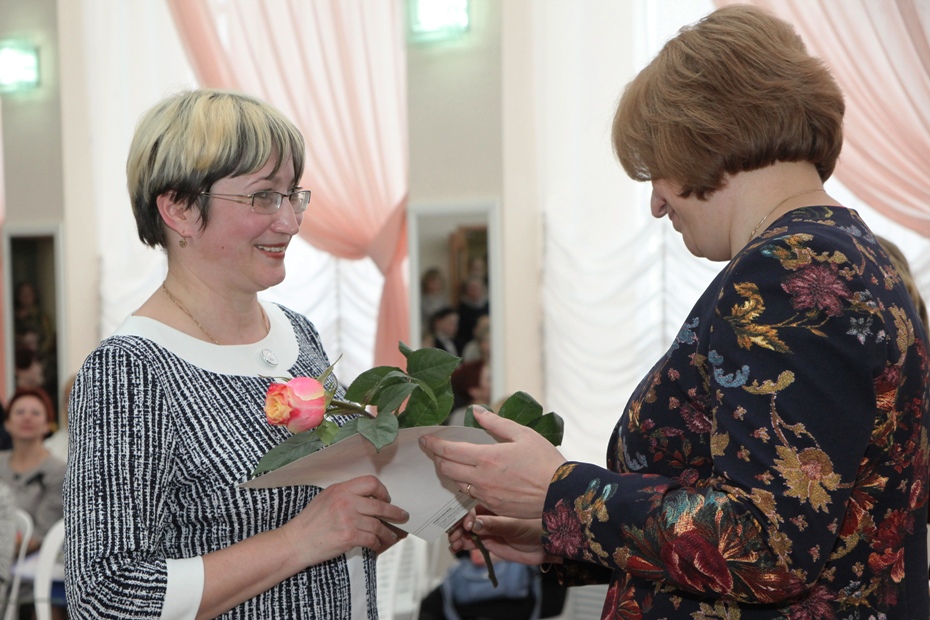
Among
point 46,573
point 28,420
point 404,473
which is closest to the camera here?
point 404,473

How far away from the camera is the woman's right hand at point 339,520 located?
1500 millimetres

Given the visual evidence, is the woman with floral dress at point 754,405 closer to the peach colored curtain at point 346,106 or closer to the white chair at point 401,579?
the white chair at point 401,579

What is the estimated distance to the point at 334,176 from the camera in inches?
220

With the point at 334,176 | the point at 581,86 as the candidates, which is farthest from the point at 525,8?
the point at 334,176

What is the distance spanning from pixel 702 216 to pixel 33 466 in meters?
4.51

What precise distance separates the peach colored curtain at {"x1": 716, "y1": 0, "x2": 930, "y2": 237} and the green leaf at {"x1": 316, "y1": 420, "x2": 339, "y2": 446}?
3.56 m

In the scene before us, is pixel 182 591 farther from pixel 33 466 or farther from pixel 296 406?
pixel 33 466

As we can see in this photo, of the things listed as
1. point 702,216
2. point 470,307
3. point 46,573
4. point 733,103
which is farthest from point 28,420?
point 733,103

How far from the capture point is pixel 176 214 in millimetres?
1642

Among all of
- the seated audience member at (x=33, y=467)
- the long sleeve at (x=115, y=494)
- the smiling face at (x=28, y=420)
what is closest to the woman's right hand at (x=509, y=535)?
the long sleeve at (x=115, y=494)

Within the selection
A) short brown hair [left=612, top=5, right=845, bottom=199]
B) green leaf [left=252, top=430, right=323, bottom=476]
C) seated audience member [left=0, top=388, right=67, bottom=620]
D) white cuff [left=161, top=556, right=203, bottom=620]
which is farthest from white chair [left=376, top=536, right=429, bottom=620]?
short brown hair [left=612, top=5, right=845, bottom=199]

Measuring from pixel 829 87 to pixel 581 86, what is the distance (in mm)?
3780

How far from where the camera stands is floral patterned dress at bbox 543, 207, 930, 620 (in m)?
1.07

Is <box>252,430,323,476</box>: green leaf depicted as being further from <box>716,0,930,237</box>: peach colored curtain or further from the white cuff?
<box>716,0,930,237</box>: peach colored curtain
